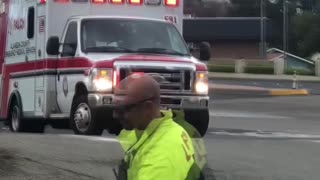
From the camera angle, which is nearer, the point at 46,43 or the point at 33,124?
the point at 46,43

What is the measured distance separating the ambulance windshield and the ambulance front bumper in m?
0.86

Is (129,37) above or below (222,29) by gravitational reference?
below

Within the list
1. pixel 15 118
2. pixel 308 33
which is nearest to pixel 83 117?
pixel 15 118

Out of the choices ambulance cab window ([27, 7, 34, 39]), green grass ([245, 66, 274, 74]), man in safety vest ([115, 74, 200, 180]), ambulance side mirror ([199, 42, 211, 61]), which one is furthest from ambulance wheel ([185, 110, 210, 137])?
green grass ([245, 66, 274, 74])

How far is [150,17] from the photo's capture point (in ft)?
42.0

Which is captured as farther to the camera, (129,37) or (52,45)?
(129,37)

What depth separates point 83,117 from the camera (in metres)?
11.2

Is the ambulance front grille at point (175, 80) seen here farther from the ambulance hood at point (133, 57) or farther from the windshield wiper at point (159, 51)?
the windshield wiper at point (159, 51)

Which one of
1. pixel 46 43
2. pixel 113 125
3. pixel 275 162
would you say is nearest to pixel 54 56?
pixel 46 43

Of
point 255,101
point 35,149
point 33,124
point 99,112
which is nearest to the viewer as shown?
point 35,149

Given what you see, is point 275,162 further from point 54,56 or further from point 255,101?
point 255,101

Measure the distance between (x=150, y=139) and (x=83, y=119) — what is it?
8.33 metres

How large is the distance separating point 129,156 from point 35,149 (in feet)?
23.1

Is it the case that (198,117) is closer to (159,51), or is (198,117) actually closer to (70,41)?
(159,51)
